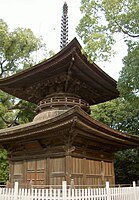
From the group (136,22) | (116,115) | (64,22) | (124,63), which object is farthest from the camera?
(64,22)

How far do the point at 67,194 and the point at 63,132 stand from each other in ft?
9.46

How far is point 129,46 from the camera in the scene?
8.51 meters

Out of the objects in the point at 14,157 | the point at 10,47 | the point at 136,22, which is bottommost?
the point at 14,157

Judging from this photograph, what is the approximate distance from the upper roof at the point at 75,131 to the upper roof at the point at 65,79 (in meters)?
2.43

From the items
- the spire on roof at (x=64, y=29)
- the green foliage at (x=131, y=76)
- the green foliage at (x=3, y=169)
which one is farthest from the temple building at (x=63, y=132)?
the spire on roof at (x=64, y=29)

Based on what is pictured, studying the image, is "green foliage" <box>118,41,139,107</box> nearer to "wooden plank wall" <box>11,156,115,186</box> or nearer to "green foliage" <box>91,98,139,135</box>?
"wooden plank wall" <box>11,156,115,186</box>

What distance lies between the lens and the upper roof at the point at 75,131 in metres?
8.07

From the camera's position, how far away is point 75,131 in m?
8.88

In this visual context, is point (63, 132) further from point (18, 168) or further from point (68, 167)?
point (18, 168)

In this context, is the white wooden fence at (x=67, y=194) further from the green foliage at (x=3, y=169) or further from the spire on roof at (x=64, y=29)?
the spire on roof at (x=64, y=29)

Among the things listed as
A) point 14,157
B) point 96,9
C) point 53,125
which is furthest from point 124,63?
point 14,157

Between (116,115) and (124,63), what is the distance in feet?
37.9

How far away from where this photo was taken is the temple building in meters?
9.01

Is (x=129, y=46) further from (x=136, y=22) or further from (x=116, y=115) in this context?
(x=116, y=115)
